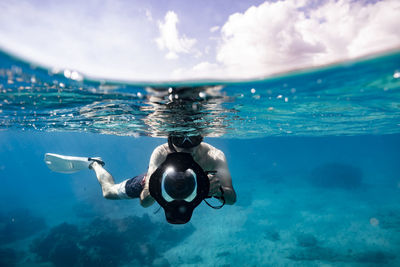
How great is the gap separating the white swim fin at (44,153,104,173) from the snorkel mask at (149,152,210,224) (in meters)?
8.15

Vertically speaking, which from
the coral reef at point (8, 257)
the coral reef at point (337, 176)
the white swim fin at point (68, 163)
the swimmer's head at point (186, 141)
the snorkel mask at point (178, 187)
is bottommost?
the coral reef at point (337, 176)

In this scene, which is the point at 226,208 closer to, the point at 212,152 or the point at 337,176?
the point at 212,152

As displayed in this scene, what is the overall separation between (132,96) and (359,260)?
53.1ft

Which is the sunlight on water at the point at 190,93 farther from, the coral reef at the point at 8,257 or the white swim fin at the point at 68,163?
the coral reef at the point at 8,257

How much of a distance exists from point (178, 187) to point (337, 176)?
41.7 meters

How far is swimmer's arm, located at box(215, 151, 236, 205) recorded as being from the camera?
4.61m

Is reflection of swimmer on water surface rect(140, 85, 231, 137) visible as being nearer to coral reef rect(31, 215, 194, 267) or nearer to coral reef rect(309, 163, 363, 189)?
coral reef rect(31, 215, 194, 267)

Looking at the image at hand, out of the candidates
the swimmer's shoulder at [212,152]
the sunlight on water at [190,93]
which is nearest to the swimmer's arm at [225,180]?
the swimmer's shoulder at [212,152]

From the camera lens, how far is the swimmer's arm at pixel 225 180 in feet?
15.1

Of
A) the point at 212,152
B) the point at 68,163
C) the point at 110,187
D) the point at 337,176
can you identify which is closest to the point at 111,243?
the point at 68,163

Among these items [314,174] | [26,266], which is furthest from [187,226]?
[314,174]

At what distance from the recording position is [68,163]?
34.9 ft

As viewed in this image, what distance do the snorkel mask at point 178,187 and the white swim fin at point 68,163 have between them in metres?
8.15

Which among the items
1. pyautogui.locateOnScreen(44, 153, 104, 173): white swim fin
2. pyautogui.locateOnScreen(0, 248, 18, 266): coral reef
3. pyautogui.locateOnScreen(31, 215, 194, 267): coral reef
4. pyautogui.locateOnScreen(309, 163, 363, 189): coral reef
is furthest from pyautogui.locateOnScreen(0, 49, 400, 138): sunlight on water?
pyautogui.locateOnScreen(309, 163, 363, 189): coral reef
